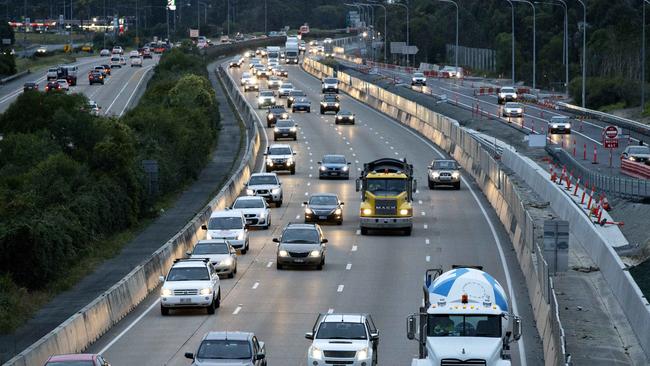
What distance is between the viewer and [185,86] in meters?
108

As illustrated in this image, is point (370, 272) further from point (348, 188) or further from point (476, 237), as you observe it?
point (348, 188)

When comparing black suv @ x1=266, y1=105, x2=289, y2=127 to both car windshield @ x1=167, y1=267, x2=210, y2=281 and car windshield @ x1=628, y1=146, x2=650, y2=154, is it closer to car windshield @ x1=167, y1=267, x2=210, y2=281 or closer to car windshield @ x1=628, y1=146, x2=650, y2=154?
car windshield @ x1=628, y1=146, x2=650, y2=154

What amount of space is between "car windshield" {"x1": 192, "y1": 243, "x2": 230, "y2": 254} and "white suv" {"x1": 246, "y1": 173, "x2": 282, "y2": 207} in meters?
17.9

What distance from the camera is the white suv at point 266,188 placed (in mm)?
61656

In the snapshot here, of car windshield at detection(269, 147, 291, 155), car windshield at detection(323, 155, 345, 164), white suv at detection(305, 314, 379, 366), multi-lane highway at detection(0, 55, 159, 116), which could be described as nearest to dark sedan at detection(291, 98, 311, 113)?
multi-lane highway at detection(0, 55, 159, 116)

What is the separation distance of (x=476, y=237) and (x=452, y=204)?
34.3 feet

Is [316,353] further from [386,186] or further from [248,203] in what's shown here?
[248,203]

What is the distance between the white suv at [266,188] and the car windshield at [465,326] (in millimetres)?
36503

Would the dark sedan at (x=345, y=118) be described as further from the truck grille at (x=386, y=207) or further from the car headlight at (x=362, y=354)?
the car headlight at (x=362, y=354)

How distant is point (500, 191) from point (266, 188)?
1026cm

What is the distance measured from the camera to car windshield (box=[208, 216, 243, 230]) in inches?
1925

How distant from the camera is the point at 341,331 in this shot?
1106 inches

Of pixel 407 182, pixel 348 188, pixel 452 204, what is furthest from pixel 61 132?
pixel 407 182

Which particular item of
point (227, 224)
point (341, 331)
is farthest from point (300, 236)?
point (341, 331)
